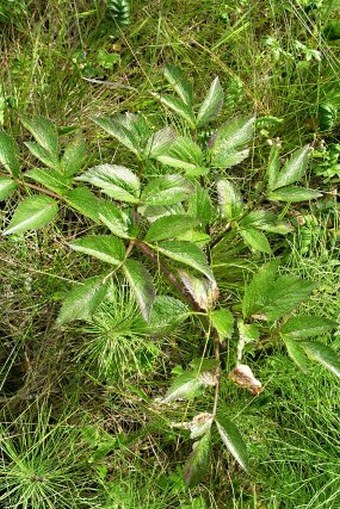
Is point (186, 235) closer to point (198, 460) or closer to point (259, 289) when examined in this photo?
point (259, 289)

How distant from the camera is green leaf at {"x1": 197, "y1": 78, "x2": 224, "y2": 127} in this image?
158 centimetres

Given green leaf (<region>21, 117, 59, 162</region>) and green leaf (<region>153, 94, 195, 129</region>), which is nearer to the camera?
green leaf (<region>21, 117, 59, 162</region>)

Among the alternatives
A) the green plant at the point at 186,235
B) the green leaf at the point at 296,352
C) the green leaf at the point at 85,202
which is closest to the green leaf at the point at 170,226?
the green plant at the point at 186,235

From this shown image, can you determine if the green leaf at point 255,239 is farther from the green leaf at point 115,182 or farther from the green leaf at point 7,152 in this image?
the green leaf at point 7,152

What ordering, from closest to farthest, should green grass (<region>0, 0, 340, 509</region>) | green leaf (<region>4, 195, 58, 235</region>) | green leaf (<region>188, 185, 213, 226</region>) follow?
green leaf (<region>4, 195, 58, 235</region>)
green leaf (<region>188, 185, 213, 226</region>)
green grass (<region>0, 0, 340, 509</region>)

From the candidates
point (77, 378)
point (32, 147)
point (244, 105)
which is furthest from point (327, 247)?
point (32, 147)

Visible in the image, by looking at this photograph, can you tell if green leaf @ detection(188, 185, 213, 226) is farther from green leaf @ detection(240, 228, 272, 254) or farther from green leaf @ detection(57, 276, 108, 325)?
green leaf @ detection(57, 276, 108, 325)

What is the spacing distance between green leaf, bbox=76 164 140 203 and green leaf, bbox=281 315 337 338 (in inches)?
15.7

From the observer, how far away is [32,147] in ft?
4.53

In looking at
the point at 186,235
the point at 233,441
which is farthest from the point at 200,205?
the point at 233,441

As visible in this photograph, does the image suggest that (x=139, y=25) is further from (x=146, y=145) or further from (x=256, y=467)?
(x=256, y=467)

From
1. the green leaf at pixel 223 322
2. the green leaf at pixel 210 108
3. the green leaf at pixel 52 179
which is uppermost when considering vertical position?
the green leaf at pixel 52 179

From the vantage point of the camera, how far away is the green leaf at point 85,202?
131 centimetres

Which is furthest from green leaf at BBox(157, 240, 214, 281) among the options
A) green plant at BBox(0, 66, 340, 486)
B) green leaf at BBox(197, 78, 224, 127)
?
green leaf at BBox(197, 78, 224, 127)
